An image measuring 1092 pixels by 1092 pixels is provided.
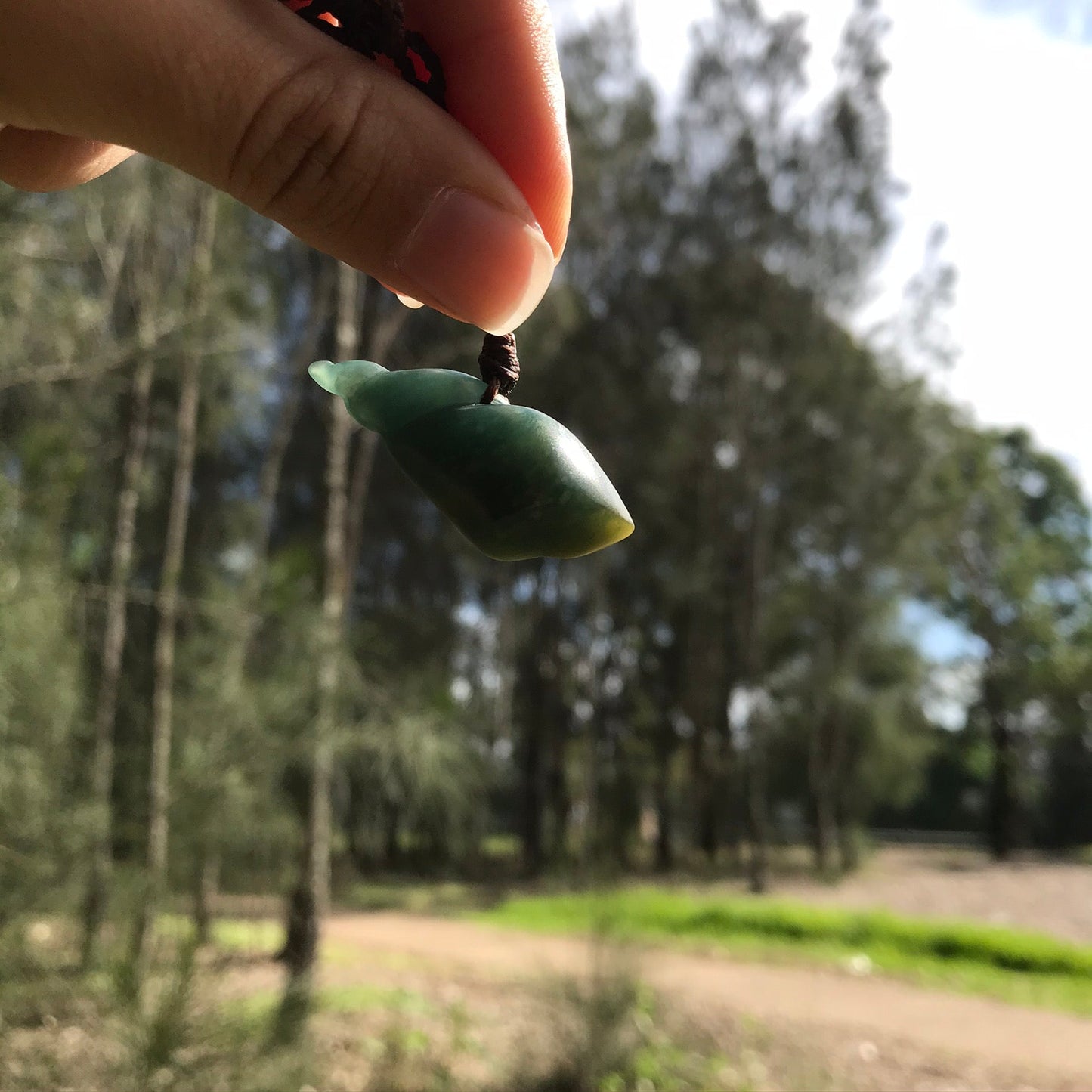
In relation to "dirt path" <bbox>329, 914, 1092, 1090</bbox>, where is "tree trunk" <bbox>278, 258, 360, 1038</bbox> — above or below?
above

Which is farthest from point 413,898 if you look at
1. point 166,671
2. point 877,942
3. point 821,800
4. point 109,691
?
point 166,671

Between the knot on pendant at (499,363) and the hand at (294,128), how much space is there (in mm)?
21

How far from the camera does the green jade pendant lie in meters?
0.82

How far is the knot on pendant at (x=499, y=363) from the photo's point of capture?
0.93m

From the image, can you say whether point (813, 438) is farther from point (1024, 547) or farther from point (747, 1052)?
point (747, 1052)

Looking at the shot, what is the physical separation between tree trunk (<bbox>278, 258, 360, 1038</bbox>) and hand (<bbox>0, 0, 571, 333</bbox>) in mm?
4498

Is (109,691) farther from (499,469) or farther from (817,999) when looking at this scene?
(499,469)

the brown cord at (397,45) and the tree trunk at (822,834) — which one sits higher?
the brown cord at (397,45)

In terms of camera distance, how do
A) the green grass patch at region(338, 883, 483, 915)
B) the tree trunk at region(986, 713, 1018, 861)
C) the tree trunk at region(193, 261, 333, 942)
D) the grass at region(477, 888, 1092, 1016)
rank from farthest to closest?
the tree trunk at region(986, 713, 1018, 861) < the green grass patch at region(338, 883, 483, 915) < the grass at region(477, 888, 1092, 1016) < the tree trunk at region(193, 261, 333, 942)

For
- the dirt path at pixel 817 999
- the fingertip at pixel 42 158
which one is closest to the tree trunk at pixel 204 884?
the dirt path at pixel 817 999

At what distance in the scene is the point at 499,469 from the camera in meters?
0.83

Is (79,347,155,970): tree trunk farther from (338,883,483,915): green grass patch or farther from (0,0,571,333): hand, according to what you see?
(338,883,483,915): green grass patch

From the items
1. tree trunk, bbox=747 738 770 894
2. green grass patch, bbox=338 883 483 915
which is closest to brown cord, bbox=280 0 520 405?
green grass patch, bbox=338 883 483 915

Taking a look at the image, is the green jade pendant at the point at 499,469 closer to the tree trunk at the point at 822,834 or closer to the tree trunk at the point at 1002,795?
the tree trunk at the point at 822,834
